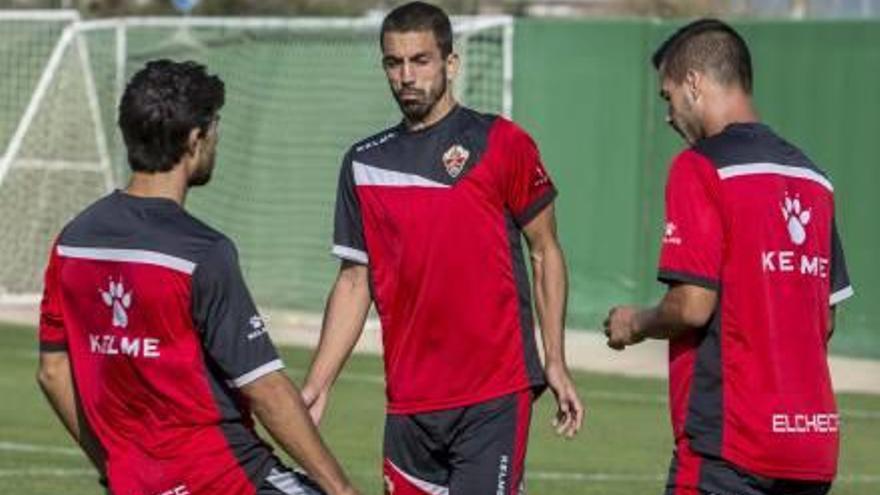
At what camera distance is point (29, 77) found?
2691 centimetres

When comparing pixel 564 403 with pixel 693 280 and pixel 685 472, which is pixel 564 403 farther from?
pixel 693 280

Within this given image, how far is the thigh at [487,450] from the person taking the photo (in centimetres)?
855

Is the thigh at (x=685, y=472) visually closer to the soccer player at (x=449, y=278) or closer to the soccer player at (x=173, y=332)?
the soccer player at (x=173, y=332)

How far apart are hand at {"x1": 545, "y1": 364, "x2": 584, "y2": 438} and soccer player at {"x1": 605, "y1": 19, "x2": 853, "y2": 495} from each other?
1.31 m

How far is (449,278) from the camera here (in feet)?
28.1

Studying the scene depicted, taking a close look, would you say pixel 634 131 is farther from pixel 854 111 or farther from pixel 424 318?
pixel 424 318

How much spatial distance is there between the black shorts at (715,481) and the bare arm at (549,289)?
150 cm

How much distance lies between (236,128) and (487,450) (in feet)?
57.8

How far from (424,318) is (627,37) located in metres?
15.3

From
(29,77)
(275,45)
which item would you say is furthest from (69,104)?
(275,45)

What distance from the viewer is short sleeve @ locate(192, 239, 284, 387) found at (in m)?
6.59

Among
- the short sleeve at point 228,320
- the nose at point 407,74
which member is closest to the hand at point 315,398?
the nose at point 407,74

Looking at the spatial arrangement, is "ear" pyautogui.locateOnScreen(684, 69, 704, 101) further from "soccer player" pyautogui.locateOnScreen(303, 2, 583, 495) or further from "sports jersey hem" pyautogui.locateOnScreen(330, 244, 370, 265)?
"sports jersey hem" pyautogui.locateOnScreen(330, 244, 370, 265)

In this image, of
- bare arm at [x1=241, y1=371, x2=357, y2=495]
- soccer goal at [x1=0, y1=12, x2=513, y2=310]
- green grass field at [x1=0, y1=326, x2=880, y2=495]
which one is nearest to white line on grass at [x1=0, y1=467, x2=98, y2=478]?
green grass field at [x1=0, y1=326, x2=880, y2=495]
